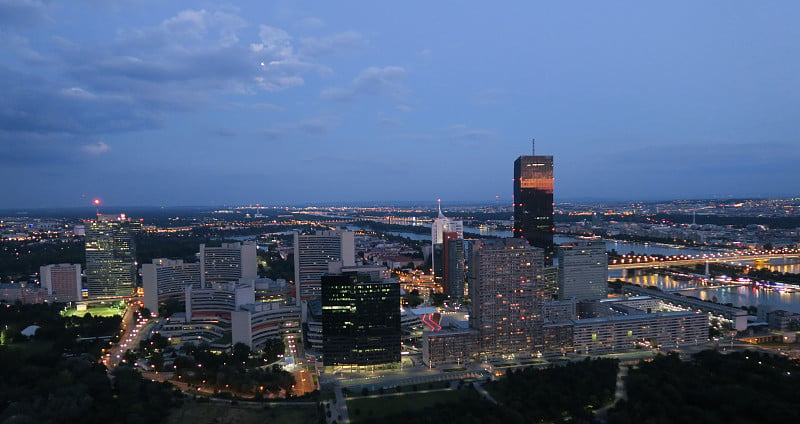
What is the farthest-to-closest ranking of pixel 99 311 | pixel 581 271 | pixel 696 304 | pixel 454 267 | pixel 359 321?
pixel 454 267 < pixel 99 311 < pixel 581 271 < pixel 696 304 < pixel 359 321

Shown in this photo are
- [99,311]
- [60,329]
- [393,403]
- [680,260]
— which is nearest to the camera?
[393,403]

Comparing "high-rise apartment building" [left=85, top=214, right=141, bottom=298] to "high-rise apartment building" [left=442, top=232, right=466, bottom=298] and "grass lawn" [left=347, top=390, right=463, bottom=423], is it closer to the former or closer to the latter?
"high-rise apartment building" [left=442, top=232, right=466, bottom=298]

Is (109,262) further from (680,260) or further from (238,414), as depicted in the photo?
(680,260)

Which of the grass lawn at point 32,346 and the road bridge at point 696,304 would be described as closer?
the grass lawn at point 32,346

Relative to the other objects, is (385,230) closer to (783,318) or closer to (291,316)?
(291,316)

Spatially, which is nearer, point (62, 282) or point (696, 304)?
point (696, 304)

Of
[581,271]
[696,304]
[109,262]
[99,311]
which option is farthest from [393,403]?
[109,262]

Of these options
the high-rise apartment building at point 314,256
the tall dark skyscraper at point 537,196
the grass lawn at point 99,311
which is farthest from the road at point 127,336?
the tall dark skyscraper at point 537,196

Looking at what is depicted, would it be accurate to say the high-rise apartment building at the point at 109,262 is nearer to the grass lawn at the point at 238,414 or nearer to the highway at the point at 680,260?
the grass lawn at the point at 238,414
